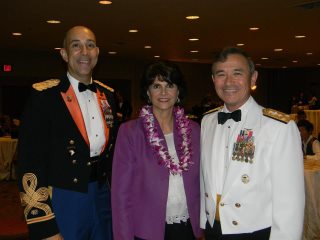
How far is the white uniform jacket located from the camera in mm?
1963

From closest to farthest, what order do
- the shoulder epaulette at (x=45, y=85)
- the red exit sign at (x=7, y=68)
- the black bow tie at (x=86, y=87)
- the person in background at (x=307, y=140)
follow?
the shoulder epaulette at (x=45, y=85)
the black bow tie at (x=86, y=87)
the person in background at (x=307, y=140)
the red exit sign at (x=7, y=68)

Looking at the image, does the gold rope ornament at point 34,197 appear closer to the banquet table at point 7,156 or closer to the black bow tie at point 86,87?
the black bow tie at point 86,87

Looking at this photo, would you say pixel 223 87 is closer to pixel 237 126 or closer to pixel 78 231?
pixel 237 126

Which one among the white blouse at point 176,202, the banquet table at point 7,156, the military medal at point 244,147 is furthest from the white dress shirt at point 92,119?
the banquet table at point 7,156

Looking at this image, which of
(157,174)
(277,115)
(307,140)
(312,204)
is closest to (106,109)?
(157,174)

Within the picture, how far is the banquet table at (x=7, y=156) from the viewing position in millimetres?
8453

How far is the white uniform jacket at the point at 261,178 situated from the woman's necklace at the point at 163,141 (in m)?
0.22

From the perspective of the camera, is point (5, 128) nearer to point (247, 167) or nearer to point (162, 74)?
point (162, 74)

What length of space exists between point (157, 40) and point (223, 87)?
9.26 m

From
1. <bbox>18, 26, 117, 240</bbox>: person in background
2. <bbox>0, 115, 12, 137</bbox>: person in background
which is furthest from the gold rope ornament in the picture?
<bbox>0, 115, 12, 137</bbox>: person in background

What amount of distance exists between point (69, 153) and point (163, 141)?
1.86ft

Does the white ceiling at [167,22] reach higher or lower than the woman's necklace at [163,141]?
higher

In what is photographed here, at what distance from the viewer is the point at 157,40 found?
11211mm

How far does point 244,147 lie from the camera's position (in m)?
2.09
